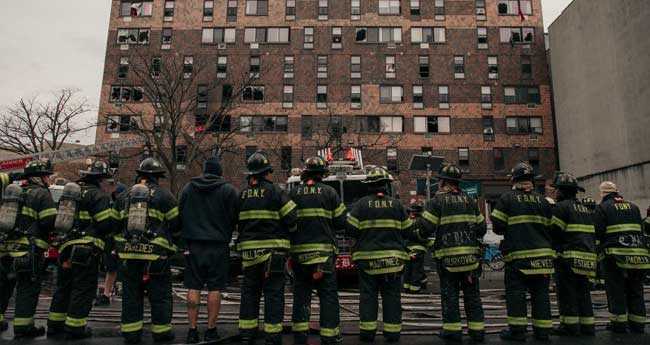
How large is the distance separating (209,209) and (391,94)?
1237 inches

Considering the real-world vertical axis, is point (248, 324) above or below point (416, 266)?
below

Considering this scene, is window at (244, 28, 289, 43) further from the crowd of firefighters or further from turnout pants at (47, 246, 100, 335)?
turnout pants at (47, 246, 100, 335)

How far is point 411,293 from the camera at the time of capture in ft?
34.6

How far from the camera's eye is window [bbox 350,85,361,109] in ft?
116

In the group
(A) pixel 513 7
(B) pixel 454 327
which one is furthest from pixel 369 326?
(A) pixel 513 7

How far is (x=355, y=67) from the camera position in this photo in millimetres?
35969

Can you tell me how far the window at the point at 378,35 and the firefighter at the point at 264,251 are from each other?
3267 centimetres

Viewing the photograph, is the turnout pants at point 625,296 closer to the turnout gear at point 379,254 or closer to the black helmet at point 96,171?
the turnout gear at point 379,254

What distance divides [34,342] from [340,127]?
29.9 m

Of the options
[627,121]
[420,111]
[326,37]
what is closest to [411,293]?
[627,121]

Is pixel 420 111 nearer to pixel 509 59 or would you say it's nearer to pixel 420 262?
pixel 509 59

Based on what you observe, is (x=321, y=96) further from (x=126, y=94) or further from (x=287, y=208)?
(x=287, y=208)

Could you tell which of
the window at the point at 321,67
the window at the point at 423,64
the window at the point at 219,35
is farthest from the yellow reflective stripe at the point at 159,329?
the window at the point at 219,35

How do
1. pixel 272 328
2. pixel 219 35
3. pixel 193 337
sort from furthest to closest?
pixel 219 35
pixel 193 337
pixel 272 328
